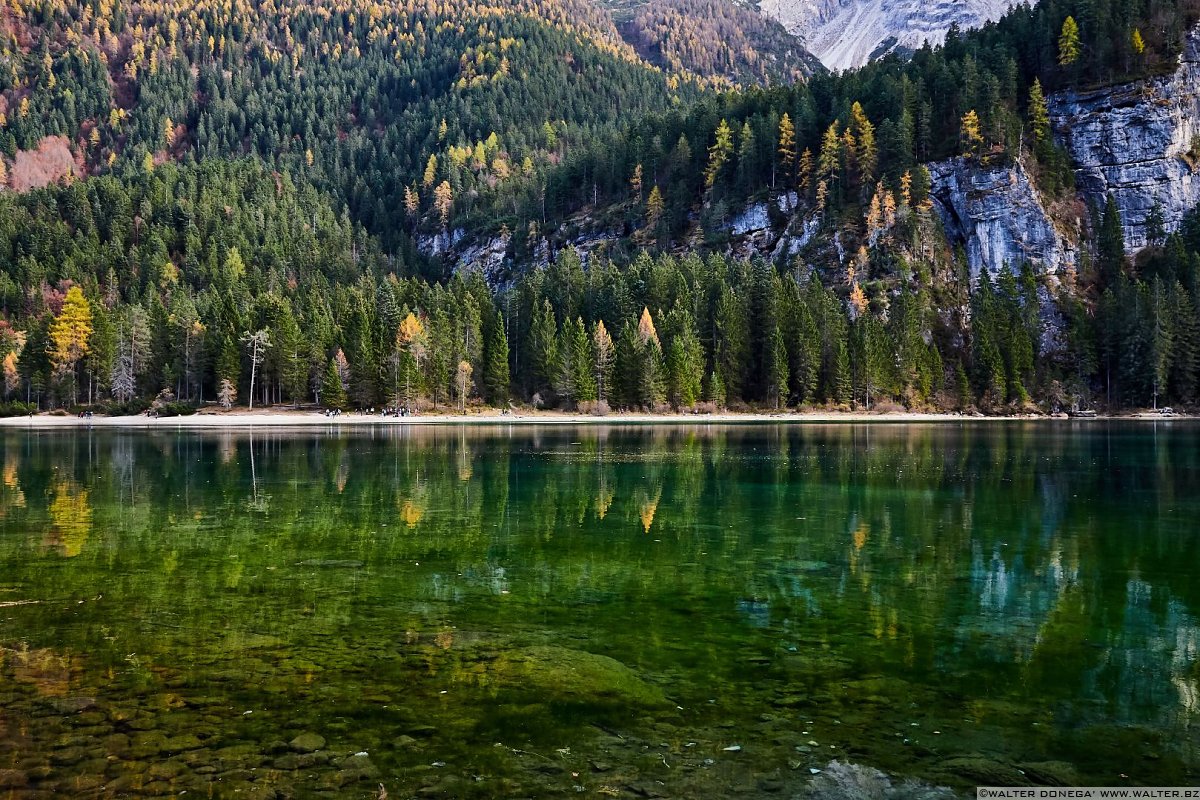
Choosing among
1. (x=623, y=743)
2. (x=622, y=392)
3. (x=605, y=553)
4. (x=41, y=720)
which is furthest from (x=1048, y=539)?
(x=622, y=392)

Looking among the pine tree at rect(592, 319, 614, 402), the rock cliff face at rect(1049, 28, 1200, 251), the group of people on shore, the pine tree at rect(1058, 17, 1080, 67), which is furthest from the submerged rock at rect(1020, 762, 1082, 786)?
the pine tree at rect(1058, 17, 1080, 67)

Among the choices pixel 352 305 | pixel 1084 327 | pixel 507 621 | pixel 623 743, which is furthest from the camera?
pixel 352 305

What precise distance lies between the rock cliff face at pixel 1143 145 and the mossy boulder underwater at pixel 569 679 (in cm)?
16772

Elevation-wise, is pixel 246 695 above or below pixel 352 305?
below

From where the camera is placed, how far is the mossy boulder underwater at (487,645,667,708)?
10969 millimetres

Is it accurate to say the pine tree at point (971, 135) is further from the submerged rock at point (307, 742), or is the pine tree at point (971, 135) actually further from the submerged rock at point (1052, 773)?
the submerged rock at point (307, 742)

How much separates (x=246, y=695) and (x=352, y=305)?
13633 centimetres

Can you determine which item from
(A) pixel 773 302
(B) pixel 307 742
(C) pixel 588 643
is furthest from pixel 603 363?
(B) pixel 307 742

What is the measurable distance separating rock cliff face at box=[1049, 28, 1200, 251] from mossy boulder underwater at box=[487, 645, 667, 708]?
167721 millimetres

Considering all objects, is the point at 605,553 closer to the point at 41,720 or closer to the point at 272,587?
the point at 272,587

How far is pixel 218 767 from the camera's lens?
8727 mm

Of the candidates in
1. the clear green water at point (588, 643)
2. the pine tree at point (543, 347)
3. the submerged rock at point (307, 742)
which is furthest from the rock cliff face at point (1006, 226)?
the submerged rock at point (307, 742)

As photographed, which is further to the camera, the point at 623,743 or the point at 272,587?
the point at 272,587

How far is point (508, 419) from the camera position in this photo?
369ft
